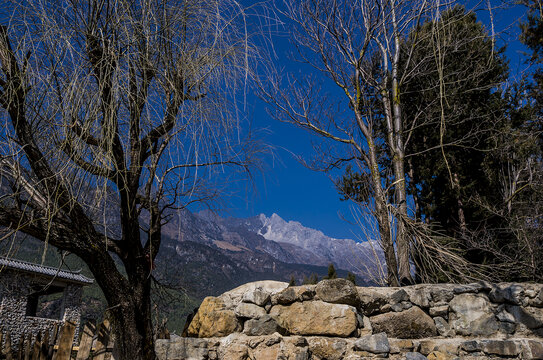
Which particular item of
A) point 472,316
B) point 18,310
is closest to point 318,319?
point 472,316

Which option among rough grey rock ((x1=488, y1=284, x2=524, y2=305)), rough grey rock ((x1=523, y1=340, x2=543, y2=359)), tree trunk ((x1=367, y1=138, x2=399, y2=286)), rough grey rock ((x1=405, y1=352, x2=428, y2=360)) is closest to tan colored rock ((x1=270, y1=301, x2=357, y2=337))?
rough grey rock ((x1=405, y1=352, x2=428, y2=360))

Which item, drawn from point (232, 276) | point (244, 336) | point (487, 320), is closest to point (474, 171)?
point (487, 320)

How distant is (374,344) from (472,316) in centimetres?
93

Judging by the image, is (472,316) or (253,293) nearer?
(472,316)

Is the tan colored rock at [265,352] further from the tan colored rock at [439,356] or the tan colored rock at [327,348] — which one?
the tan colored rock at [439,356]

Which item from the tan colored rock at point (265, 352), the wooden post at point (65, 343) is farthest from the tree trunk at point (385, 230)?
the wooden post at point (65, 343)

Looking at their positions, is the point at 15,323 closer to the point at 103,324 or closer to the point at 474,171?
the point at 103,324

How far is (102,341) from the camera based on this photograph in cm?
499

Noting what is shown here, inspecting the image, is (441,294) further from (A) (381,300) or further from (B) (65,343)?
(B) (65,343)

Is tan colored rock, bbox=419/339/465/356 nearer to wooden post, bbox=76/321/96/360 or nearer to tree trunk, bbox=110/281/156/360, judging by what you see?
tree trunk, bbox=110/281/156/360

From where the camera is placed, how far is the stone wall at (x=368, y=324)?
3027 millimetres

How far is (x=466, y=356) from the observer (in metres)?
3.03

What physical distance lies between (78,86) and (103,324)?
376cm

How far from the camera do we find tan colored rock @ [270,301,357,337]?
310 cm
